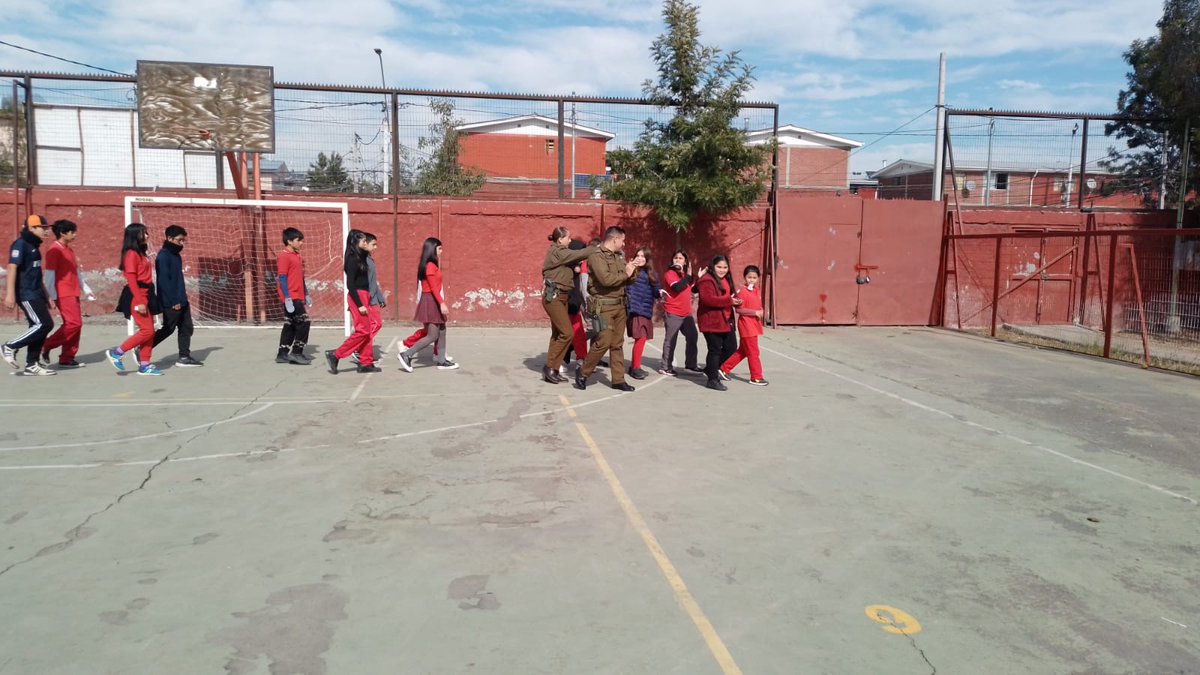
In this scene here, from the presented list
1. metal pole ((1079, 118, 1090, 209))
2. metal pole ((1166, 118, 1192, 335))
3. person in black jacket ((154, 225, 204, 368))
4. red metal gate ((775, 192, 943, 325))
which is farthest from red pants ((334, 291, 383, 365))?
metal pole ((1079, 118, 1090, 209))

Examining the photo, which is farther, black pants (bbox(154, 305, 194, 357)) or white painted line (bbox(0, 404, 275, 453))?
black pants (bbox(154, 305, 194, 357))

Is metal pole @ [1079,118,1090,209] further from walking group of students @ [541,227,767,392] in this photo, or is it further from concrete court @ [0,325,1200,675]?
walking group of students @ [541,227,767,392]

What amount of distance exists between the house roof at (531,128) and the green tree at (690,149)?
57.4 inches

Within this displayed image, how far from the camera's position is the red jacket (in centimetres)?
934

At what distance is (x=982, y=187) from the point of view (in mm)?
17984

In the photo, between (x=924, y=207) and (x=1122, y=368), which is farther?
(x=924, y=207)

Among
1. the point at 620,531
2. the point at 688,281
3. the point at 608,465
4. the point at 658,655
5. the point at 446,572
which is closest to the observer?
the point at 658,655

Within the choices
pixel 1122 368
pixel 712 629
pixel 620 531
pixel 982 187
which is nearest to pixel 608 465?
pixel 620 531

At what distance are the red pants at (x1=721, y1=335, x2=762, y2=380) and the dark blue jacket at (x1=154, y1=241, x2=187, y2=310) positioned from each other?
682 centimetres

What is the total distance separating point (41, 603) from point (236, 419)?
151 inches

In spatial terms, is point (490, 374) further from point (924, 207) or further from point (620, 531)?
point (924, 207)

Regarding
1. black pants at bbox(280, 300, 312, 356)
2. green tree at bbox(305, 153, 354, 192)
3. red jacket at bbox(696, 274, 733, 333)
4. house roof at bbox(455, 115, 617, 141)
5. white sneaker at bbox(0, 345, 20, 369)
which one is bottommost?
white sneaker at bbox(0, 345, 20, 369)

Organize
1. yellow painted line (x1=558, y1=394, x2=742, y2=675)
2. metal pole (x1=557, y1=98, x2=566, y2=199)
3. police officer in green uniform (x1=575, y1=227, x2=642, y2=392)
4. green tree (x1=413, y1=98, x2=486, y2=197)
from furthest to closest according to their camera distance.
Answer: green tree (x1=413, y1=98, x2=486, y2=197)
metal pole (x1=557, y1=98, x2=566, y2=199)
police officer in green uniform (x1=575, y1=227, x2=642, y2=392)
yellow painted line (x1=558, y1=394, x2=742, y2=675)

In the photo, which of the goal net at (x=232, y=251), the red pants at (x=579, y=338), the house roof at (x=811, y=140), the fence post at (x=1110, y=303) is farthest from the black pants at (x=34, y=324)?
the house roof at (x=811, y=140)
